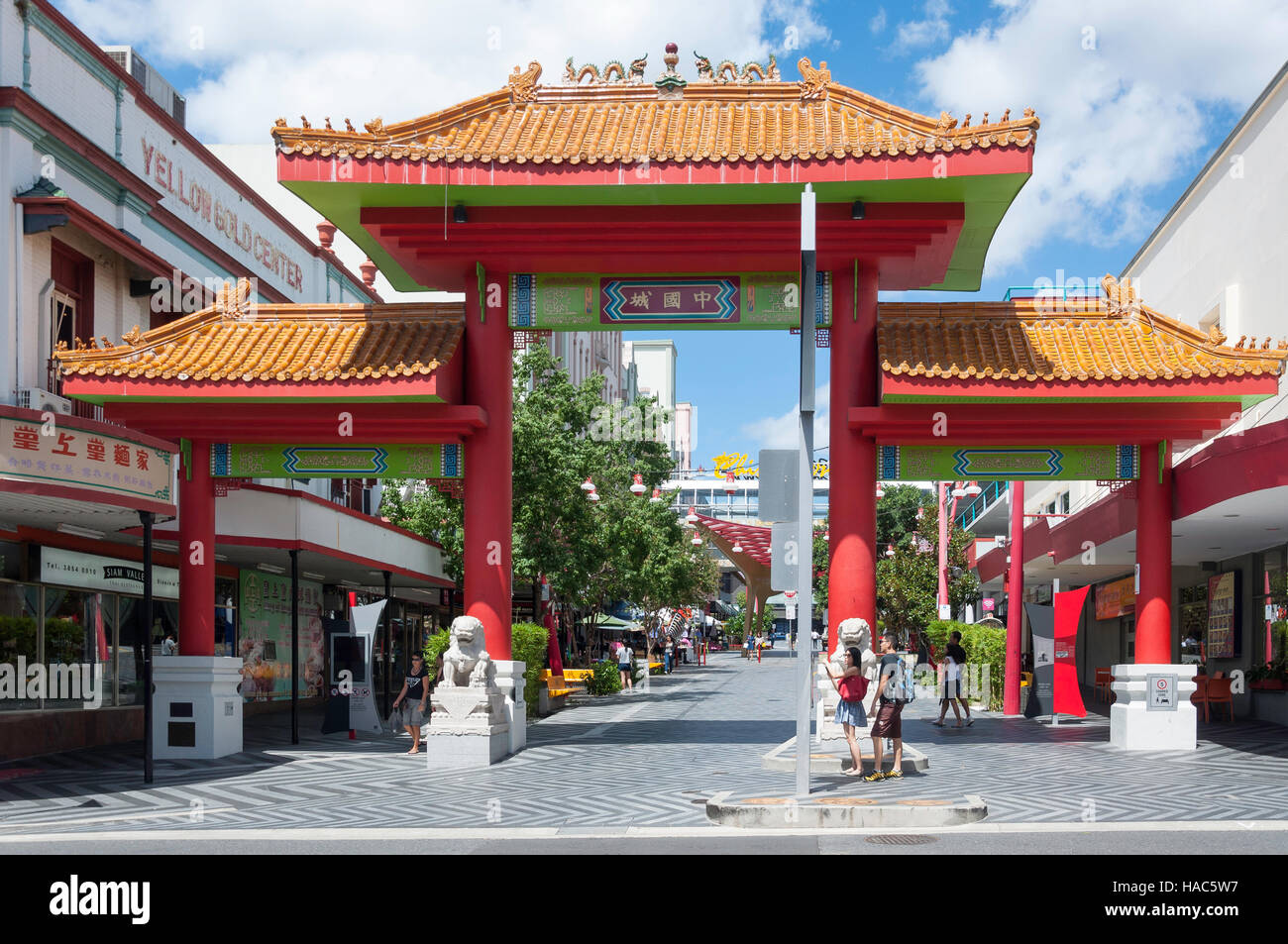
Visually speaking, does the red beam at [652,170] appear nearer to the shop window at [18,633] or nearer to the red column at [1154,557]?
Answer: the red column at [1154,557]

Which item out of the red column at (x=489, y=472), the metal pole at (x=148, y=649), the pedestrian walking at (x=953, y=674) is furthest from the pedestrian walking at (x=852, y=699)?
the pedestrian walking at (x=953, y=674)

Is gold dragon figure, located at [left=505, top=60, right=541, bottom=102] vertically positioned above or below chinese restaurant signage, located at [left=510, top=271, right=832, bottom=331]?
above

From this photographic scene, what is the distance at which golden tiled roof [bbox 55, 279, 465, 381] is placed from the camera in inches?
707

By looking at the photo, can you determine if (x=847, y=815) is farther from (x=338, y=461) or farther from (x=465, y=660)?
(x=338, y=461)

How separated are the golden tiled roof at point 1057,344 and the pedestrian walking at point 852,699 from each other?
4.23m

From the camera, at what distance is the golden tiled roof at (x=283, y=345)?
18.0 m

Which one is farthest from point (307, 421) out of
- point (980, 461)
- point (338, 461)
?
point (980, 461)

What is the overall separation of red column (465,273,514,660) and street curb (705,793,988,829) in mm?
6716

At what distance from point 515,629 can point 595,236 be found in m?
6.82

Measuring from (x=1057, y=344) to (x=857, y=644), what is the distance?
612 centimetres

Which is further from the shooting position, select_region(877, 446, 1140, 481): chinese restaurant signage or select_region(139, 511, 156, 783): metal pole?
select_region(877, 446, 1140, 481): chinese restaurant signage

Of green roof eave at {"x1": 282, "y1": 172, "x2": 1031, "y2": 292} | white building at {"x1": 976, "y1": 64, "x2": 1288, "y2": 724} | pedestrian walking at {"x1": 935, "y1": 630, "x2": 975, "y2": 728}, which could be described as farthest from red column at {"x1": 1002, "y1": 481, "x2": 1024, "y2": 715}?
green roof eave at {"x1": 282, "y1": 172, "x2": 1031, "y2": 292}

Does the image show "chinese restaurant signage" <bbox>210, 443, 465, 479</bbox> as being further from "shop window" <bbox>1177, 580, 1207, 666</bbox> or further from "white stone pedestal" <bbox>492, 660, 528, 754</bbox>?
"shop window" <bbox>1177, 580, 1207, 666</bbox>

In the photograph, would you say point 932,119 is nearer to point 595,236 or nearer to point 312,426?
point 595,236
